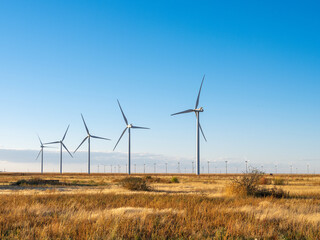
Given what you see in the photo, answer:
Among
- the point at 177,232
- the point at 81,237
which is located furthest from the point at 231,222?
the point at 81,237

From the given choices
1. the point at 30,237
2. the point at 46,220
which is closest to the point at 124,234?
the point at 30,237

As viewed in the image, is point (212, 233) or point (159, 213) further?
point (159, 213)

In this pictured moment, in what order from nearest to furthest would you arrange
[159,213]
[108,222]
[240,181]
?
[108,222]
[159,213]
[240,181]

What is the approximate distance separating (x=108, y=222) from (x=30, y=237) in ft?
8.78

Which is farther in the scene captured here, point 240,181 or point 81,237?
point 240,181

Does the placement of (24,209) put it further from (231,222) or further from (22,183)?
(22,183)

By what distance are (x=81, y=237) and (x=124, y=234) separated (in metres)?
1.39

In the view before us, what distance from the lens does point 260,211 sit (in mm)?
17062

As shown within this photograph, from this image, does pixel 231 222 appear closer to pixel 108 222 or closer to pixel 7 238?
pixel 108 222

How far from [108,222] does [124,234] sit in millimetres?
1237

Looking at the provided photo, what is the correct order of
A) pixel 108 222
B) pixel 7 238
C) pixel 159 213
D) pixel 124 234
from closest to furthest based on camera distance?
pixel 7 238, pixel 124 234, pixel 108 222, pixel 159 213

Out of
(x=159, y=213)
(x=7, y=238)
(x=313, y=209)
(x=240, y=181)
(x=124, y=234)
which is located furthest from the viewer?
(x=240, y=181)

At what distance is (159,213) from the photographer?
15477 mm

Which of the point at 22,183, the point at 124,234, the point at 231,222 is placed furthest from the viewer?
the point at 22,183
